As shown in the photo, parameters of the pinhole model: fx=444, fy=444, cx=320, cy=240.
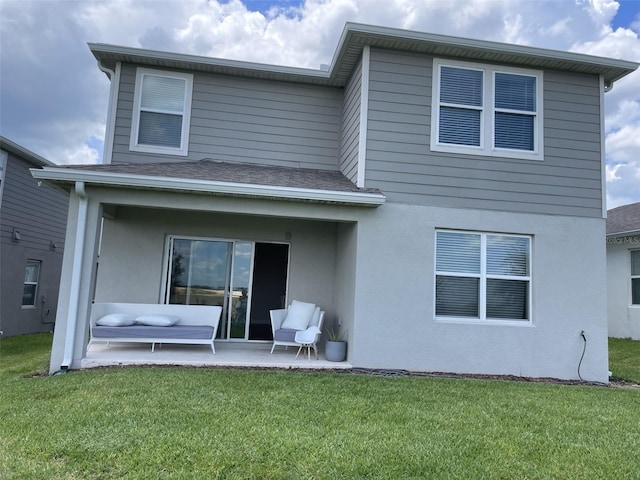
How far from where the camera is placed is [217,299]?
8641mm

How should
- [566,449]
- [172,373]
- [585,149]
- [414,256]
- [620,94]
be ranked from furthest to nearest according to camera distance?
[620,94] < [585,149] < [414,256] < [172,373] < [566,449]

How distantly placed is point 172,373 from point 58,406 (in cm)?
162

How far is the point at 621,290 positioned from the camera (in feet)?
41.5

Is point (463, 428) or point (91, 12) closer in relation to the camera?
point (463, 428)

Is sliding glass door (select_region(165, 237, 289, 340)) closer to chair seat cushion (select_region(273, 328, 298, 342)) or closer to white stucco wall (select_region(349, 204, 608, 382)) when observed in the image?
chair seat cushion (select_region(273, 328, 298, 342))

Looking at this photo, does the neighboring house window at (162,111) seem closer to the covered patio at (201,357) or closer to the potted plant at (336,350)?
the covered patio at (201,357)

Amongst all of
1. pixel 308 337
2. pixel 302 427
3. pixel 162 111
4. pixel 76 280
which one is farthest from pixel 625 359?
pixel 162 111

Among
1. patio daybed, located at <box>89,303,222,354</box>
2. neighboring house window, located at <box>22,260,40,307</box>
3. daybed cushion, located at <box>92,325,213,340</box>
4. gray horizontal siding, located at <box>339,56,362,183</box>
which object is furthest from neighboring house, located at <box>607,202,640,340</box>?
neighboring house window, located at <box>22,260,40,307</box>

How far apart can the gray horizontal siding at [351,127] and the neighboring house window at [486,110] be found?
4.14 feet

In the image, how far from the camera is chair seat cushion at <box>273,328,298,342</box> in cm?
768

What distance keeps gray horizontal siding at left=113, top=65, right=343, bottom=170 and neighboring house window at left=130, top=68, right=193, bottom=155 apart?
143mm

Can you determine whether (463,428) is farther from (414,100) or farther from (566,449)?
(414,100)

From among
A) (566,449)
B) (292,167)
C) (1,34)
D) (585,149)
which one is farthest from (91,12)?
(566,449)

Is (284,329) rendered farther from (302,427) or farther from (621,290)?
(621,290)
